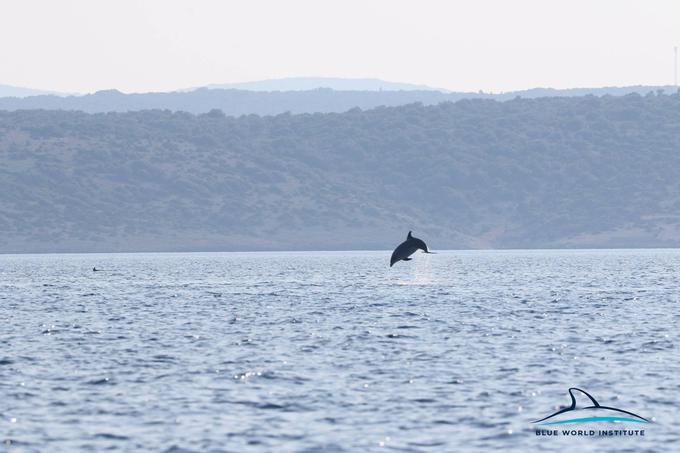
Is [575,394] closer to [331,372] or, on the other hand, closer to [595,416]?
[595,416]

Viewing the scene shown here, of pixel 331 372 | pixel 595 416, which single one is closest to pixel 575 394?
pixel 595 416

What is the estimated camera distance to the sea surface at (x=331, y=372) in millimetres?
30141

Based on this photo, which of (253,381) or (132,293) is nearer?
(253,381)

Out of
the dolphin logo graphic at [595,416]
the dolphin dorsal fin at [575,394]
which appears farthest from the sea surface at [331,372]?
the dolphin logo graphic at [595,416]

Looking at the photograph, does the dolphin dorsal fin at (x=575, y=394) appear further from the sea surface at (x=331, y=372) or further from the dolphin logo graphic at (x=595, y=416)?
the sea surface at (x=331, y=372)

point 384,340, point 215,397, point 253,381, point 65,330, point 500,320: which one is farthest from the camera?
point 500,320

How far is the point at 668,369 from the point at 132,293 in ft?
168

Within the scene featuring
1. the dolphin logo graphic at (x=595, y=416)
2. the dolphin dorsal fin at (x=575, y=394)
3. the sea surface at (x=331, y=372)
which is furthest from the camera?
the dolphin dorsal fin at (x=575, y=394)

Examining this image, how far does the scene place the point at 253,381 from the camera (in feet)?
125

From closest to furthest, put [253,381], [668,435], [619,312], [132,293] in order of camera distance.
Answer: [668,435] → [253,381] → [619,312] → [132,293]

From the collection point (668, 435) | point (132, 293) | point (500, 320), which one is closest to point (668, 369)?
point (668, 435)

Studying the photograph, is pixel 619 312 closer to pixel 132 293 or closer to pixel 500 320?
pixel 500 320

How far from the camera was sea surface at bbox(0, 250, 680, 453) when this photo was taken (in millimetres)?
30141

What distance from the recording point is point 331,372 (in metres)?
40.0
